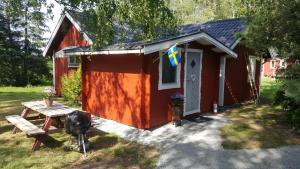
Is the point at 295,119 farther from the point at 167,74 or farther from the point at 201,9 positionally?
the point at 201,9

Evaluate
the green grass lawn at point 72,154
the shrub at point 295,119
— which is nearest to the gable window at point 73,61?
the green grass lawn at point 72,154

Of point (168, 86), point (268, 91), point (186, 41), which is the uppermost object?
point (186, 41)

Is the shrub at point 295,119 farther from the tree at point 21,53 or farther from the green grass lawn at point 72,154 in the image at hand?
the tree at point 21,53

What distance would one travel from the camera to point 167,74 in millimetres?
7996

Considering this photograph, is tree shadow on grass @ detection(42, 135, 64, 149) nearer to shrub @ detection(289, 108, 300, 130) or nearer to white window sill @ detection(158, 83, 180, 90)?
white window sill @ detection(158, 83, 180, 90)

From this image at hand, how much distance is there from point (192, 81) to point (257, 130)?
243 cm

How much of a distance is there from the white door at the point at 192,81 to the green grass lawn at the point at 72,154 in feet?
9.48

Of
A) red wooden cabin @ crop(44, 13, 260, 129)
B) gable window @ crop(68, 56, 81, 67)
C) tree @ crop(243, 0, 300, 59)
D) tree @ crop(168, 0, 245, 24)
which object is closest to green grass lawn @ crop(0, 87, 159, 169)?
red wooden cabin @ crop(44, 13, 260, 129)

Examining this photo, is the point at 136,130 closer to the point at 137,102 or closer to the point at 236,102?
the point at 137,102

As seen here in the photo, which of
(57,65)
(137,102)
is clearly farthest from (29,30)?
(137,102)

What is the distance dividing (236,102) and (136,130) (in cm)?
606

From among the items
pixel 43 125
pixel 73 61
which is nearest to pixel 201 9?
pixel 73 61

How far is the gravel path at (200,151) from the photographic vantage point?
5.37 metres

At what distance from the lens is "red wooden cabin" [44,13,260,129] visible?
741 centimetres
